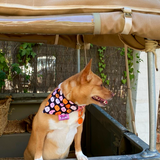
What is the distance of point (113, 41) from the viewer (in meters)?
2.11

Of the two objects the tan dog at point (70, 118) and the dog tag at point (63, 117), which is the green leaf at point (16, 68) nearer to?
the tan dog at point (70, 118)

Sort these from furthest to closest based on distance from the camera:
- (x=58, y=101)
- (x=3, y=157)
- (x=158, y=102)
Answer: (x=158, y=102) → (x=3, y=157) → (x=58, y=101)

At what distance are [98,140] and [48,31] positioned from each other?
5.45ft

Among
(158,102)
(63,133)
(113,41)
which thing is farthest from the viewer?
(158,102)

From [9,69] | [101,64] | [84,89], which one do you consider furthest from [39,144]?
[101,64]

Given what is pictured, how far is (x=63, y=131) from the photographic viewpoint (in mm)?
1670

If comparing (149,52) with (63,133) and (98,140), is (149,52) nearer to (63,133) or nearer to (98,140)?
(63,133)

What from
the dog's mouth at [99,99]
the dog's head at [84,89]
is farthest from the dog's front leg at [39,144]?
the dog's mouth at [99,99]

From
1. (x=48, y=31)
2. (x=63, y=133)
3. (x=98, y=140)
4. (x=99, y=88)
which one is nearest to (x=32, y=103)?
(x=98, y=140)

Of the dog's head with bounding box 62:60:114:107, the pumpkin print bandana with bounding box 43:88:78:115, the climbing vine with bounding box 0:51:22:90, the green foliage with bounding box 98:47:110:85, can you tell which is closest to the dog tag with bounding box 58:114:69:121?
the pumpkin print bandana with bounding box 43:88:78:115

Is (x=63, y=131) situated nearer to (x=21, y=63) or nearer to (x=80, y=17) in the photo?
(x=80, y=17)

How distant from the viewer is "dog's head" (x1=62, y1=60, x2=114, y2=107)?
1504 millimetres

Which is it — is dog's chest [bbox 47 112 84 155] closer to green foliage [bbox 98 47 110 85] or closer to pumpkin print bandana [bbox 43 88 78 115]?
pumpkin print bandana [bbox 43 88 78 115]

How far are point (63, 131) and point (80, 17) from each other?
3.37 feet
